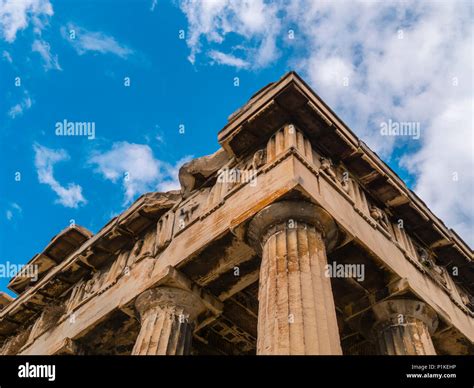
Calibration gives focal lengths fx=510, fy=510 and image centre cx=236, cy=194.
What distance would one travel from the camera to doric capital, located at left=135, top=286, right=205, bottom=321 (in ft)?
35.2

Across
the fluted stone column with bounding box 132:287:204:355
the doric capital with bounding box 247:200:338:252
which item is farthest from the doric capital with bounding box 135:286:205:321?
the doric capital with bounding box 247:200:338:252

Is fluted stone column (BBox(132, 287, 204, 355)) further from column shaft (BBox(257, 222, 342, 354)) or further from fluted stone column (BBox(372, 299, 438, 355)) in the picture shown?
fluted stone column (BBox(372, 299, 438, 355))

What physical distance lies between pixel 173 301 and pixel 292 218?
3.33 meters

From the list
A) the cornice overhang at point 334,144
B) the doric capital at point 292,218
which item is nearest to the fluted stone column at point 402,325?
the doric capital at point 292,218

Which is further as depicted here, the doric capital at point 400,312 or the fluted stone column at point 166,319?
the doric capital at point 400,312

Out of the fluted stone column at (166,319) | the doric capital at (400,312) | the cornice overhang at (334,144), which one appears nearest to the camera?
the fluted stone column at (166,319)

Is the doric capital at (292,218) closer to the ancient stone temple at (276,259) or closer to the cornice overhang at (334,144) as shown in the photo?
Answer: the ancient stone temple at (276,259)

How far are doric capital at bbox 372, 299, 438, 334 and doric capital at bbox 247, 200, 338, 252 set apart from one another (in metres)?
2.10

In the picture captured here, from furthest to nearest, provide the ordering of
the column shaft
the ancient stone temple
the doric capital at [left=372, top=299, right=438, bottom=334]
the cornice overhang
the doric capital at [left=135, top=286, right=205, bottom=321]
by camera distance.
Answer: the cornice overhang, the doric capital at [left=135, top=286, right=205, bottom=321], the doric capital at [left=372, top=299, right=438, bottom=334], the ancient stone temple, the column shaft

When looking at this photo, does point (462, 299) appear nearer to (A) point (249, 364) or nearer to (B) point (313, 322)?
(B) point (313, 322)

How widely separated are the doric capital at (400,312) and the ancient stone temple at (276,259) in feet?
0.08

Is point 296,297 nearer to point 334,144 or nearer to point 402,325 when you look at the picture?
point 402,325

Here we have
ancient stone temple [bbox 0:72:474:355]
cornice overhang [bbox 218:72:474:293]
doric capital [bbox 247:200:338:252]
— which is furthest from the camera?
cornice overhang [bbox 218:72:474:293]

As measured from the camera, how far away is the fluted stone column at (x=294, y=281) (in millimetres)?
7156
